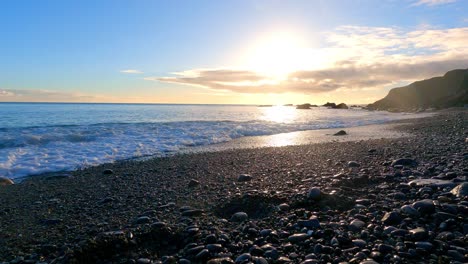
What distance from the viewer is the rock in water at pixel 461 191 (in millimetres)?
4633

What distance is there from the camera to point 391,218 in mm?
3994

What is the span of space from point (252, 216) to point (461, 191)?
3240mm

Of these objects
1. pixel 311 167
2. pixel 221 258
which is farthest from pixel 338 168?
pixel 221 258

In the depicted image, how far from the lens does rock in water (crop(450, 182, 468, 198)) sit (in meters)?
4.63

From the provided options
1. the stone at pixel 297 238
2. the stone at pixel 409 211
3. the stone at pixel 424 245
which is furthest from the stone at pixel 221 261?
the stone at pixel 409 211

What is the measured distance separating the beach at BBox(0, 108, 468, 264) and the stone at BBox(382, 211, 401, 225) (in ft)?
0.06

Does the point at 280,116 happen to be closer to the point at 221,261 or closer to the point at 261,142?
the point at 261,142

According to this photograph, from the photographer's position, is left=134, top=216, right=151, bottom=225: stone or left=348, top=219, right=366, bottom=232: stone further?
left=134, top=216, right=151, bottom=225: stone

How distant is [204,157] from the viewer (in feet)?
38.0

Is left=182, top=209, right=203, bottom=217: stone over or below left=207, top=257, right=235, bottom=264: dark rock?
below

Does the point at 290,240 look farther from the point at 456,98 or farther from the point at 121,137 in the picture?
the point at 456,98

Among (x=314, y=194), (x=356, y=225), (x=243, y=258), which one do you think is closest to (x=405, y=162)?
(x=314, y=194)

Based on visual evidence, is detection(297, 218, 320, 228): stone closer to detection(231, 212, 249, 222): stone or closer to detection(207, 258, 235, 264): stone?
detection(231, 212, 249, 222): stone

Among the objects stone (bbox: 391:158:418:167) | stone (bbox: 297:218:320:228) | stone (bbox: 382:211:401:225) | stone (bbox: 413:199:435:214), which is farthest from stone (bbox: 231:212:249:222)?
stone (bbox: 391:158:418:167)
